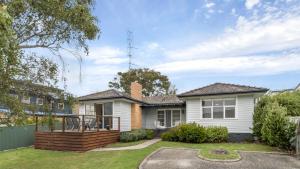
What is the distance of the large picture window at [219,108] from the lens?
19656 millimetres

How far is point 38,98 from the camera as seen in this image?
29.9 feet

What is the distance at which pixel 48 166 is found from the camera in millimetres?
12742

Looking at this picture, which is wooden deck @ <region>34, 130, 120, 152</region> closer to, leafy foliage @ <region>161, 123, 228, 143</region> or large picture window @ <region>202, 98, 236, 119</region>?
leafy foliage @ <region>161, 123, 228, 143</region>

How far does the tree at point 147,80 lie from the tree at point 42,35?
124 feet

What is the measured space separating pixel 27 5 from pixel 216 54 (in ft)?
61.6

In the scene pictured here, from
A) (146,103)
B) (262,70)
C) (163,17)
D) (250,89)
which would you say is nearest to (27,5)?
(163,17)

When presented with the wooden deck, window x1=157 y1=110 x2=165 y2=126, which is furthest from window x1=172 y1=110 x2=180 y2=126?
the wooden deck

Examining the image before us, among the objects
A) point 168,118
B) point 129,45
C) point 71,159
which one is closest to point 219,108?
point 168,118

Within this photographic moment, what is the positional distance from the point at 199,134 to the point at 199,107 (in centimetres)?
275

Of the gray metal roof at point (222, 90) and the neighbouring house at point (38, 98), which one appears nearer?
the neighbouring house at point (38, 98)

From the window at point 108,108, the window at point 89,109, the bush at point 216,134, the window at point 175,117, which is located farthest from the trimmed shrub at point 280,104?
the window at point 89,109

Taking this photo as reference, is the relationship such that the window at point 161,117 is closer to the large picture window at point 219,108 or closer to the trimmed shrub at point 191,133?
the large picture window at point 219,108

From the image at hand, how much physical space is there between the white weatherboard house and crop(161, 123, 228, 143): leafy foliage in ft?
3.67

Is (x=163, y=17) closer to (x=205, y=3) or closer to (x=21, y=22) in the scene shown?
(x=205, y=3)
